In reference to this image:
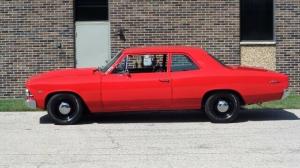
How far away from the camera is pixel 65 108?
466 inches

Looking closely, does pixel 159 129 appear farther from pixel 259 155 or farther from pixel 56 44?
pixel 56 44

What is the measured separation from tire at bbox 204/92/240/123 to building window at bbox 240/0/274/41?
17.6 ft

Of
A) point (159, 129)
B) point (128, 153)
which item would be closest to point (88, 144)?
point (128, 153)

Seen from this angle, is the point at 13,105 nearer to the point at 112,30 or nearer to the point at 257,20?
the point at 112,30

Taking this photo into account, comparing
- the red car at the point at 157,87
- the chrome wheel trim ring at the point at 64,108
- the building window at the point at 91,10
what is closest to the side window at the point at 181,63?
the red car at the point at 157,87

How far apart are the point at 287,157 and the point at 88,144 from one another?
10.3 ft

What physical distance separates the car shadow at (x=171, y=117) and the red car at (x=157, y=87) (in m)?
0.53

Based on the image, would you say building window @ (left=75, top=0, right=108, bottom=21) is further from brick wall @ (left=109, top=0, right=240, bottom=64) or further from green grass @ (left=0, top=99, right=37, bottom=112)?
green grass @ (left=0, top=99, right=37, bottom=112)

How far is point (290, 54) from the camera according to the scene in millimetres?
16734

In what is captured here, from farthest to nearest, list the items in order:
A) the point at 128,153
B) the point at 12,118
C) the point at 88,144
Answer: the point at 12,118
the point at 88,144
the point at 128,153

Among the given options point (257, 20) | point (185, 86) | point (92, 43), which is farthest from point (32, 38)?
point (185, 86)

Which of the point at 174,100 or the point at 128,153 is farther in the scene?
the point at 174,100

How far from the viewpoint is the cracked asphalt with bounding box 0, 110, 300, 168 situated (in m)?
8.35

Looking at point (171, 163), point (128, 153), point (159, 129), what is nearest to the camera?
point (171, 163)
